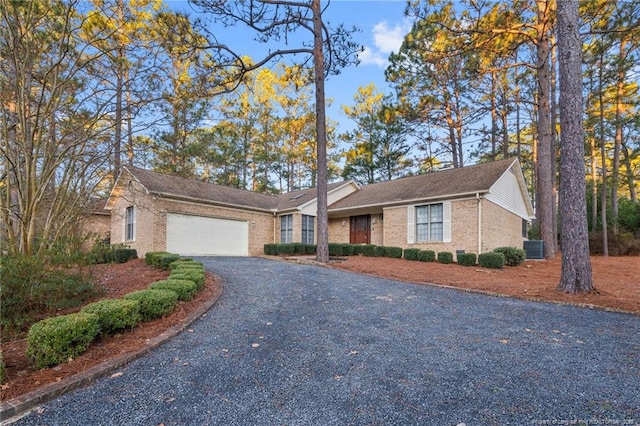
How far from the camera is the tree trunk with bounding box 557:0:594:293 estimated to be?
5.93m

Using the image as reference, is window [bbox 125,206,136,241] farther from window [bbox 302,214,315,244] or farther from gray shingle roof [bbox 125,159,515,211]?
window [bbox 302,214,315,244]

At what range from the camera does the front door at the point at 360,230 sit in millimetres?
16609

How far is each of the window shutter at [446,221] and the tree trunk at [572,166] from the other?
6434 mm

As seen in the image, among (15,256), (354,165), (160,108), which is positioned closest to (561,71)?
(160,108)

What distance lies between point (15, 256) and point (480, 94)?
56.2ft

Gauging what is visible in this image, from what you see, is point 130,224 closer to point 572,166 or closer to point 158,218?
point 158,218

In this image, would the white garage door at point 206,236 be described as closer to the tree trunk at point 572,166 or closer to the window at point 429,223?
the window at point 429,223

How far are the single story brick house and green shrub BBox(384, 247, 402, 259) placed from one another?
106 cm

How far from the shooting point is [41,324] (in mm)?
3098

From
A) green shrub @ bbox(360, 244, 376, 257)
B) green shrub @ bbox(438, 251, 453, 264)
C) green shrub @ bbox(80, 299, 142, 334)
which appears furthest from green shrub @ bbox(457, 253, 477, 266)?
green shrub @ bbox(80, 299, 142, 334)

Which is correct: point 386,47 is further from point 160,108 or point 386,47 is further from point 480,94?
point 160,108

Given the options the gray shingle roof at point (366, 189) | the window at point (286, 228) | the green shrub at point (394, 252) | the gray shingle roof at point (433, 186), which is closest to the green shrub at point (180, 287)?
the gray shingle roof at point (366, 189)

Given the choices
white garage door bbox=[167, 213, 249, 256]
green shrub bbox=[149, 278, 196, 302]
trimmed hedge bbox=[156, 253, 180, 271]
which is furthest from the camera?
white garage door bbox=[167, 213, 249, 256]

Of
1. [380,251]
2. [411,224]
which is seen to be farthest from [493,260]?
[380,251]
